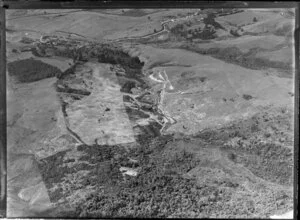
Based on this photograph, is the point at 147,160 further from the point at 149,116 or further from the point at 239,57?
the point at 239,57

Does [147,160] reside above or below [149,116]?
below

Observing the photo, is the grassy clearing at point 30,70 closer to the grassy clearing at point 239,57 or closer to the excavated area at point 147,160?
the excavated area at point 147,160

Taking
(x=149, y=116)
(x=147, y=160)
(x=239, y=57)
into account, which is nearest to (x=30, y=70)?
(x=149, y=116)

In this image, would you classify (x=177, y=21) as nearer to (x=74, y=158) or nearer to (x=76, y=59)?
(x=76, y=59)

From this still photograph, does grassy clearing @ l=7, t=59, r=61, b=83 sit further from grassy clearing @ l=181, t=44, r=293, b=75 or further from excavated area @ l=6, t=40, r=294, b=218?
grassy clearing @ l=181, t=44, r=293, b=75

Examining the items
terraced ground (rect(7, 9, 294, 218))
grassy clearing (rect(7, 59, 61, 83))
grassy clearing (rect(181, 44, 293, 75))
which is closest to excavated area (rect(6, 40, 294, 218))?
terraced ground (rect(7, 9, 294, 218))
